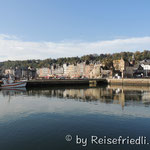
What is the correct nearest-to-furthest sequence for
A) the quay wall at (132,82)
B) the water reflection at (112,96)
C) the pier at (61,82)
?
the water reflection at (112,96) < the quay wall at (132,82) < the pier at (61,82)

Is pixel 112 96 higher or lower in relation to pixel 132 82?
lower

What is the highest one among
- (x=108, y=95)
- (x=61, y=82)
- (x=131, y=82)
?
(x=61, y=82)

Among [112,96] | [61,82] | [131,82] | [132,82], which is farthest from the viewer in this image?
[61,82]

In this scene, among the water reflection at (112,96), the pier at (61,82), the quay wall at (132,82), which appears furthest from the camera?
the pier at (61,82)

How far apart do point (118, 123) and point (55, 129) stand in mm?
7789

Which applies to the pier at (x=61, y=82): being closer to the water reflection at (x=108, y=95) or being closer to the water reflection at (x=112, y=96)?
the water reflection at (x=108, y=95)

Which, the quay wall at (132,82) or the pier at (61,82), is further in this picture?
the pier at (61,82)

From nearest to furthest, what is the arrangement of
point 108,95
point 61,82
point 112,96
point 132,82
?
point 112,96
point 108,95
point 132,82
point 61,82

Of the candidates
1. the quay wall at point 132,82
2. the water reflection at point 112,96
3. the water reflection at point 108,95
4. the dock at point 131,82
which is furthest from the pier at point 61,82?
the water reflection at point 112,96

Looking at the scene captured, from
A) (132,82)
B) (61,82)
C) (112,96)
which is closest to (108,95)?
(112,96)

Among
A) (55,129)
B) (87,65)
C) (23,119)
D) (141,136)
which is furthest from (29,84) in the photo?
(87,65)

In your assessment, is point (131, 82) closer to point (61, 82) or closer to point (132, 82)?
point (132, 82)

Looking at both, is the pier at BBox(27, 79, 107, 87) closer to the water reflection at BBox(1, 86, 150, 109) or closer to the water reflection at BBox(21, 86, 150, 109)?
the water reflection at BBox(1, 86, 150, 109)

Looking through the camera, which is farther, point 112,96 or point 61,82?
point 61,82
